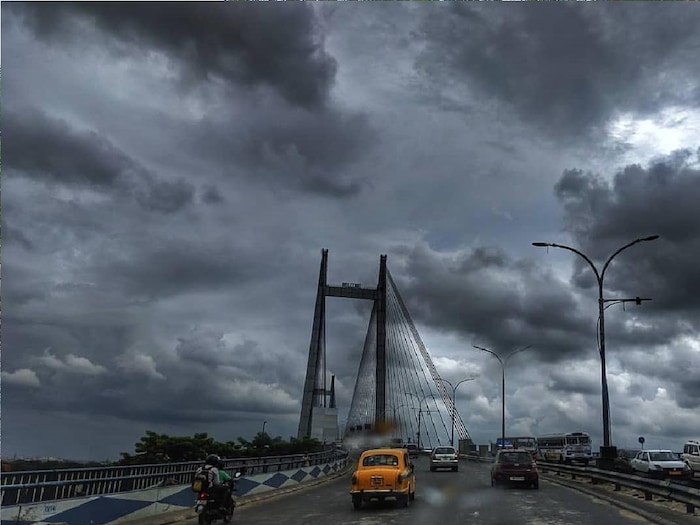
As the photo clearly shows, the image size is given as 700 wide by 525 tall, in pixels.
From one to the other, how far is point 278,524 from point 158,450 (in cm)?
2490

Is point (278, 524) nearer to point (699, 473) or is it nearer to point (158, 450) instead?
point (158, 450)

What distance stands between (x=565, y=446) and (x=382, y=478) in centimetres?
5797

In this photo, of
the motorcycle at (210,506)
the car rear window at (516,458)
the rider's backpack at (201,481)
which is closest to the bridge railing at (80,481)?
the rider's backpack at (201,481)

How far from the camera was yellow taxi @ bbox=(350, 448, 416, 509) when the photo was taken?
21.3m

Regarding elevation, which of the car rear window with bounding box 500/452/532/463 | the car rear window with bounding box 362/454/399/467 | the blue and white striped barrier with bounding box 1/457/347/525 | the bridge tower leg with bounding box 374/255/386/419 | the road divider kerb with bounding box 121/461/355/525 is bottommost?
the road divider kerb with bounding box 121/461/355/525

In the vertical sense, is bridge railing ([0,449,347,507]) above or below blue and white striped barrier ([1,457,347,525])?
above

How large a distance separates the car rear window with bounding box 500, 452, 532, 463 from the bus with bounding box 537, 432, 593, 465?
36.3m

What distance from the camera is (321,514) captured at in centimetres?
1962

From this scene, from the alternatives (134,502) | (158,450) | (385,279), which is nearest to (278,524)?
(134,502)

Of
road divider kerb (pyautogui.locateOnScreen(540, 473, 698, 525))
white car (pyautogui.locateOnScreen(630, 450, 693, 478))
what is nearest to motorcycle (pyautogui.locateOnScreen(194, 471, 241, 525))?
road divider kerb (pyautogui.locateOnScreen(540, 473, 698, 525))

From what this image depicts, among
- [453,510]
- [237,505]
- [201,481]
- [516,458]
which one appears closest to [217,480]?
[201,481]

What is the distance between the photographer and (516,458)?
2997cm

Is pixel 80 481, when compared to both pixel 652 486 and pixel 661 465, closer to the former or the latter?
pixel 652 486

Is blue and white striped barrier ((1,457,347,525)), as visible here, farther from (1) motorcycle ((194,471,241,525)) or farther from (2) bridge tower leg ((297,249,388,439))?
(2) bridge tower leg ((297,249,388,439))
